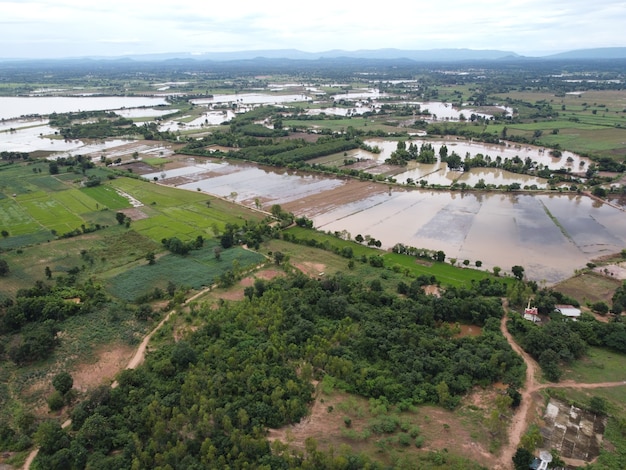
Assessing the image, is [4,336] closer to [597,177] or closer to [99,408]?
[99,408]

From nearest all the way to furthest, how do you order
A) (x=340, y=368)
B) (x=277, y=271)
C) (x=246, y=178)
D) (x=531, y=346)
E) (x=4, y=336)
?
(x=340, y=368) → (x=531, y=346) → (x=4, y=336) → (x=277, y=271) → (x=246, y=178)

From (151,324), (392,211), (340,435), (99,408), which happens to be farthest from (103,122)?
(340,435)

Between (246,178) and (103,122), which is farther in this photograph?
(103,122)

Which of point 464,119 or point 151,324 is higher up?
point 464,119

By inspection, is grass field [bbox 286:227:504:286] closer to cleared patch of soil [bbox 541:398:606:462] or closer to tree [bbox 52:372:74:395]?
cleared patch of soil [bbox 541:398:606:462]

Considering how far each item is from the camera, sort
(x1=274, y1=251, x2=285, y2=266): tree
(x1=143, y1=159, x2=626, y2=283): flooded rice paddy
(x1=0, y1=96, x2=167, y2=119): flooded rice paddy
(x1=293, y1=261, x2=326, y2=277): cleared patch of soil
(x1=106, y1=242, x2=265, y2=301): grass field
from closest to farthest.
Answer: (x1=106, y1=242, x2=265, y2=301): grass field
(x1=293, y1=261, x2=326, y2=277): cleared patch of soil
(x1=274, y1=251, x2=285, y2=266): tree
(x1=143, y1=159, x2=626, y2=283): flooded rice paddy
(x1=0, y1=96, x2=167, y2=119): flooded rice paddy

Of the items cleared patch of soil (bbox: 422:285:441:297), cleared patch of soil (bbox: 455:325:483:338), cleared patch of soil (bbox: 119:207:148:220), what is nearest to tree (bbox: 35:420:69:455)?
cleared patch of soil (bbox: 455:325:483:338)

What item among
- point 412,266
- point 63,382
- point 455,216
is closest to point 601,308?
point 412,266

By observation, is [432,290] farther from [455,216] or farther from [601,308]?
[455,216]
